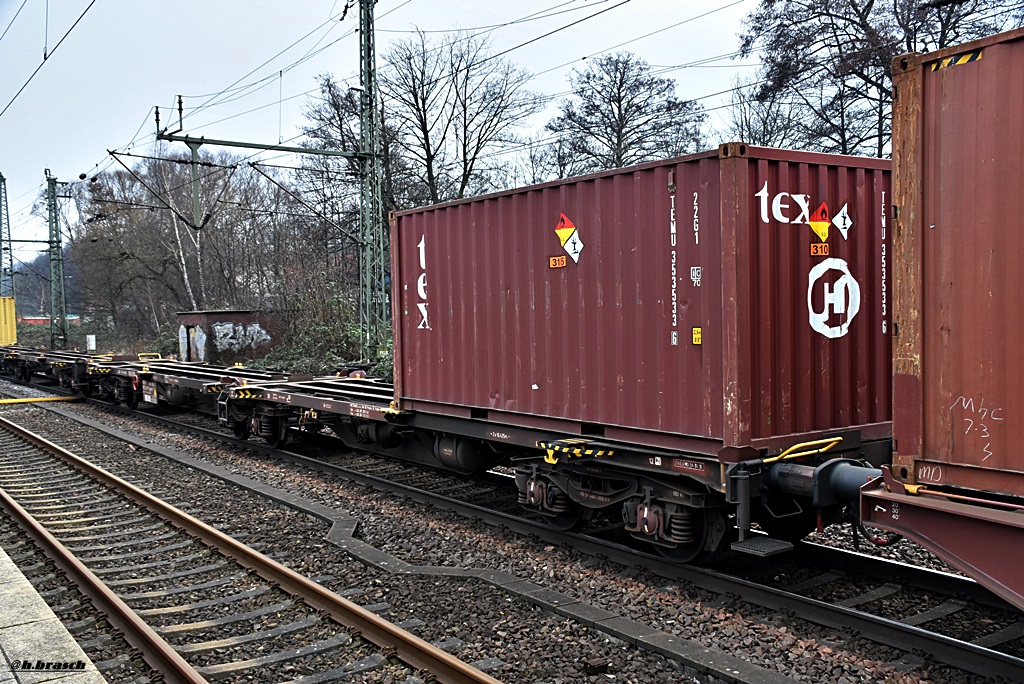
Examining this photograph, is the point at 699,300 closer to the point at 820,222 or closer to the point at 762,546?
the point at 820,222

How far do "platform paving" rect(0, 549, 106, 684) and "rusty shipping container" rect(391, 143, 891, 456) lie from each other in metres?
4.20

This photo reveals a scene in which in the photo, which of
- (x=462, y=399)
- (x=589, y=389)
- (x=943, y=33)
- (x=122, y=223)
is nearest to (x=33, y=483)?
(x=462, y=399)

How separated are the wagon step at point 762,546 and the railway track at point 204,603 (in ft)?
7.53

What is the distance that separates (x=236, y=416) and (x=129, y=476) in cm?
255

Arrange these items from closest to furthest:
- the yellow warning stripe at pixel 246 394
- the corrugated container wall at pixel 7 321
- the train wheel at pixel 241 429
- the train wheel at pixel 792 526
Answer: the train wheel at pixel 792 526 < the yellow warning stripe at pixel 246 394 < the train wheel at pixel 241 429 < the corrugated container wall at pixel 7 321

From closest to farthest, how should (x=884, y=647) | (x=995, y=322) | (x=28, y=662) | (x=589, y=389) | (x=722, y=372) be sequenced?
(x=995, y=322)
(x=28, y=662)
(x=884, y=647)
(x=722, y=372)
(x=589, y=389)

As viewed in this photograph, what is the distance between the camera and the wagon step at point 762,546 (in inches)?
230

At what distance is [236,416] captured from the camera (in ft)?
46.2

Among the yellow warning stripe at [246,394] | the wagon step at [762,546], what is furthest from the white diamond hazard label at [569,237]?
the yellow warning stripe at [246,394]

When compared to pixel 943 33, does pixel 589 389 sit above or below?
below

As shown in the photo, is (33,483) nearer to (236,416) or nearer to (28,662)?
(236,416)

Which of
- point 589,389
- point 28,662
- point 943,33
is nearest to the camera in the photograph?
point 28,662

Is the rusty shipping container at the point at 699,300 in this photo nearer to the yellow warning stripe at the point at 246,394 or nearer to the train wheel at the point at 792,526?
the train wheel at the point at 792,526

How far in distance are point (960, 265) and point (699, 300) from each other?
217 cm
